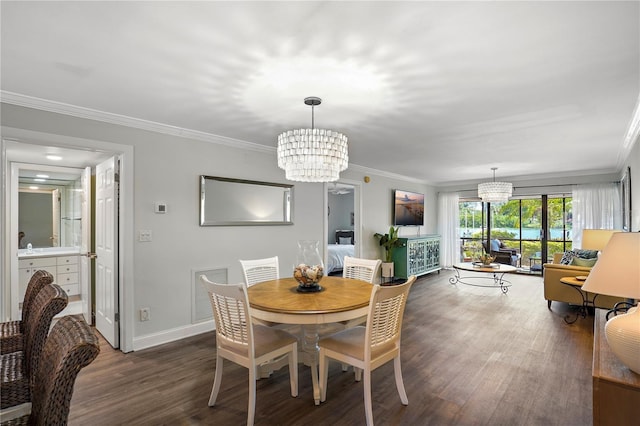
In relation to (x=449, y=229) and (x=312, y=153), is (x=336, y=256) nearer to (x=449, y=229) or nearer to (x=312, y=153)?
(x=449, y=229)

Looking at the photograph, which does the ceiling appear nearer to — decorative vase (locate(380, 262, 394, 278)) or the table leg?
the table leg

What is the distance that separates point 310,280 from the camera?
8.77ft

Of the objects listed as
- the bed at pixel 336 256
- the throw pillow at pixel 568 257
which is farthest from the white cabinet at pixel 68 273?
the throw pillow at pixel 568 257

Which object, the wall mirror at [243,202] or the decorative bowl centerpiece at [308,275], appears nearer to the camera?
the decorative bowl centerpiece at [308,275]

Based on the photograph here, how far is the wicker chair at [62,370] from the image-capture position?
1021mm

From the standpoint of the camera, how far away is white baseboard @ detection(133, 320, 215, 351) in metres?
3.30

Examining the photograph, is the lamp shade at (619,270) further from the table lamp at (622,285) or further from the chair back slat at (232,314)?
the chair back slat at (232,314)

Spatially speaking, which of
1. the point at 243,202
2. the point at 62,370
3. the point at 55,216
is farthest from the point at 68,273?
the point at 62,370

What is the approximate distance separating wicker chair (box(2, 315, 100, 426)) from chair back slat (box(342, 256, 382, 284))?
97.7 inches

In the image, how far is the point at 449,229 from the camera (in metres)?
8.62

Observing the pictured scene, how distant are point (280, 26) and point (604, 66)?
2.02m

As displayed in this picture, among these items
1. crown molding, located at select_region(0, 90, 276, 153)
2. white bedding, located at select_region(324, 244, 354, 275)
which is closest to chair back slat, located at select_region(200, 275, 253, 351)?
crown molding, located at select_region(0, 90, 276, 153)

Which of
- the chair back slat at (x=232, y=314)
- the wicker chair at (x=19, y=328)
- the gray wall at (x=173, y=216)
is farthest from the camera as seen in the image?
the gray wall at (x=173, y=216)

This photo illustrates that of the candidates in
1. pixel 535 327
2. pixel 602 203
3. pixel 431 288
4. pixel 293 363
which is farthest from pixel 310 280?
pixel 602 203
